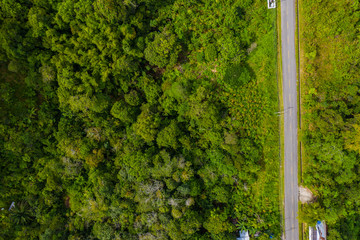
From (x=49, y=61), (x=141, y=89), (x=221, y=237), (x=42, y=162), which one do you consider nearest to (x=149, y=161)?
(x=141, y=89)

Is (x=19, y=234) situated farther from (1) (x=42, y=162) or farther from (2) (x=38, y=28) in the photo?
(2) (x=38, y=28)

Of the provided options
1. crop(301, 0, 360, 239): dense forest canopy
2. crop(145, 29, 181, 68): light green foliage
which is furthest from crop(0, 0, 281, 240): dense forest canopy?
crop(301, 0, 360, 239): dense forest canopy

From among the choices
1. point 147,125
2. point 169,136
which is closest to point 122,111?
point 147,125

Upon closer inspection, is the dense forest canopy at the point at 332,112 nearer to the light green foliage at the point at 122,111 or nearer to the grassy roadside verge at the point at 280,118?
the grassy roadside verge at the point at 280,118

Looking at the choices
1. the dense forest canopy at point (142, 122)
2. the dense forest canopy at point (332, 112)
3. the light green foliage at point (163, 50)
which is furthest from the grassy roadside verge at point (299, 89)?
the light green foliage at point (163, 50)

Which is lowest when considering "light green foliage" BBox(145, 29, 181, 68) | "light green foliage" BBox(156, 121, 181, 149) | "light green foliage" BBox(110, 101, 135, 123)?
"light green foliage" BBox(156, 121, 181, 149)

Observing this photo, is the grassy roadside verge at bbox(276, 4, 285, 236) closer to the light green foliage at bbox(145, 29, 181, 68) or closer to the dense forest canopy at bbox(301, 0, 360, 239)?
the dense forest canopy at bbox(301, 0, 360, 239)
